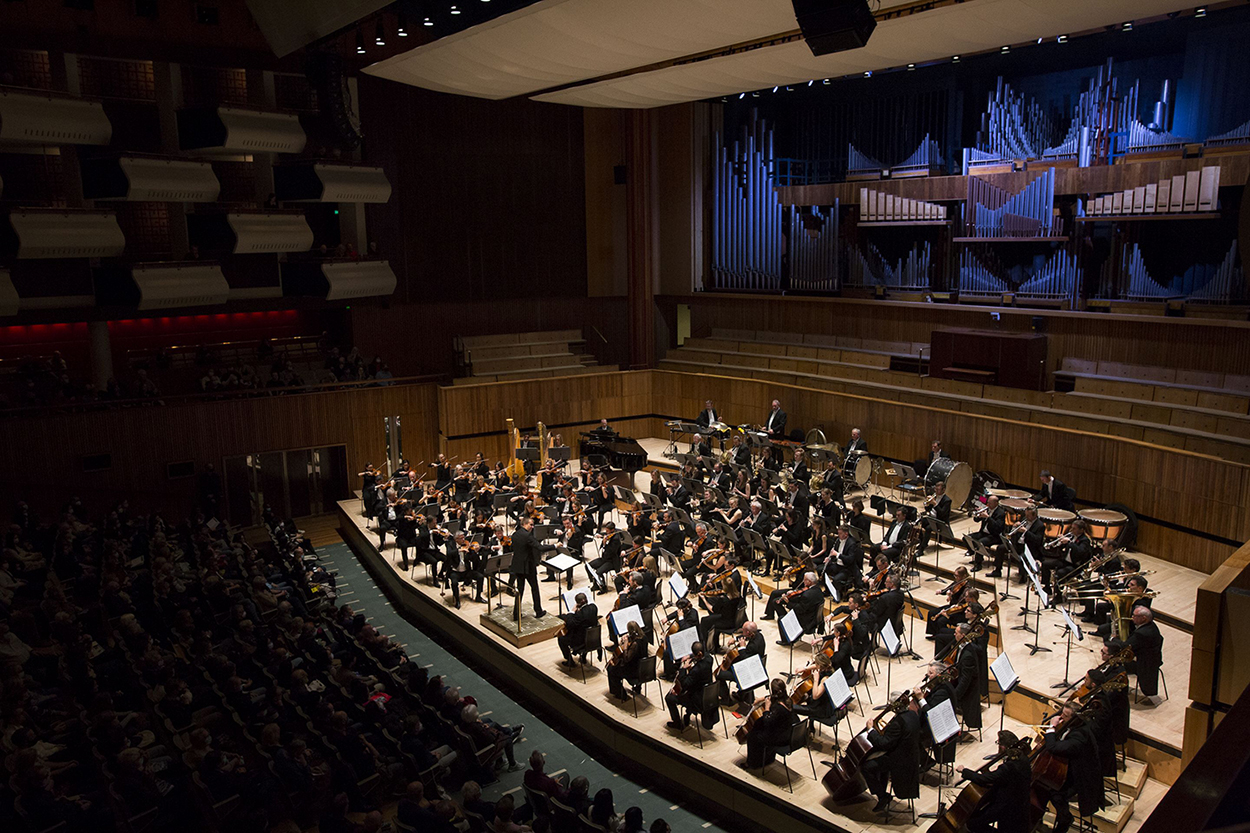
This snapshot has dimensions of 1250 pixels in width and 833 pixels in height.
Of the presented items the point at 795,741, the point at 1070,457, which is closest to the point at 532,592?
the point at 795,741

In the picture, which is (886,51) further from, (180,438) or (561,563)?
(180,438)

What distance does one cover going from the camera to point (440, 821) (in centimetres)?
600

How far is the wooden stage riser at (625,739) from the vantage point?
281 inches

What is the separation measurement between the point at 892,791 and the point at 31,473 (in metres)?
12.7

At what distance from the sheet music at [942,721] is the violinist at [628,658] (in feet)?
Answer: 9.11

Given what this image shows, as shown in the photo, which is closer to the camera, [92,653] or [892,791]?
[892,791]

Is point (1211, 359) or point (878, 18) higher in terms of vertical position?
point (878, 18)

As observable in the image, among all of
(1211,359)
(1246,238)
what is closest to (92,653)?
(1246,238)

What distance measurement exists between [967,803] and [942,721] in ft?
1.88

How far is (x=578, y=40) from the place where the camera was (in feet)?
39.6

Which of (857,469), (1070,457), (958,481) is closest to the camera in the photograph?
(1070,457)

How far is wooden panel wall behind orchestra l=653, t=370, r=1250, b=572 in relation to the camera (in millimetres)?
10219

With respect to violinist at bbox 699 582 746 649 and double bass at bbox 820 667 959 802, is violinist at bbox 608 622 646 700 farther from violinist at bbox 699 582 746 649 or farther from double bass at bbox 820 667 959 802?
double bass at bbox 820 667 959 802

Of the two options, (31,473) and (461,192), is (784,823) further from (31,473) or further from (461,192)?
(461,192)
